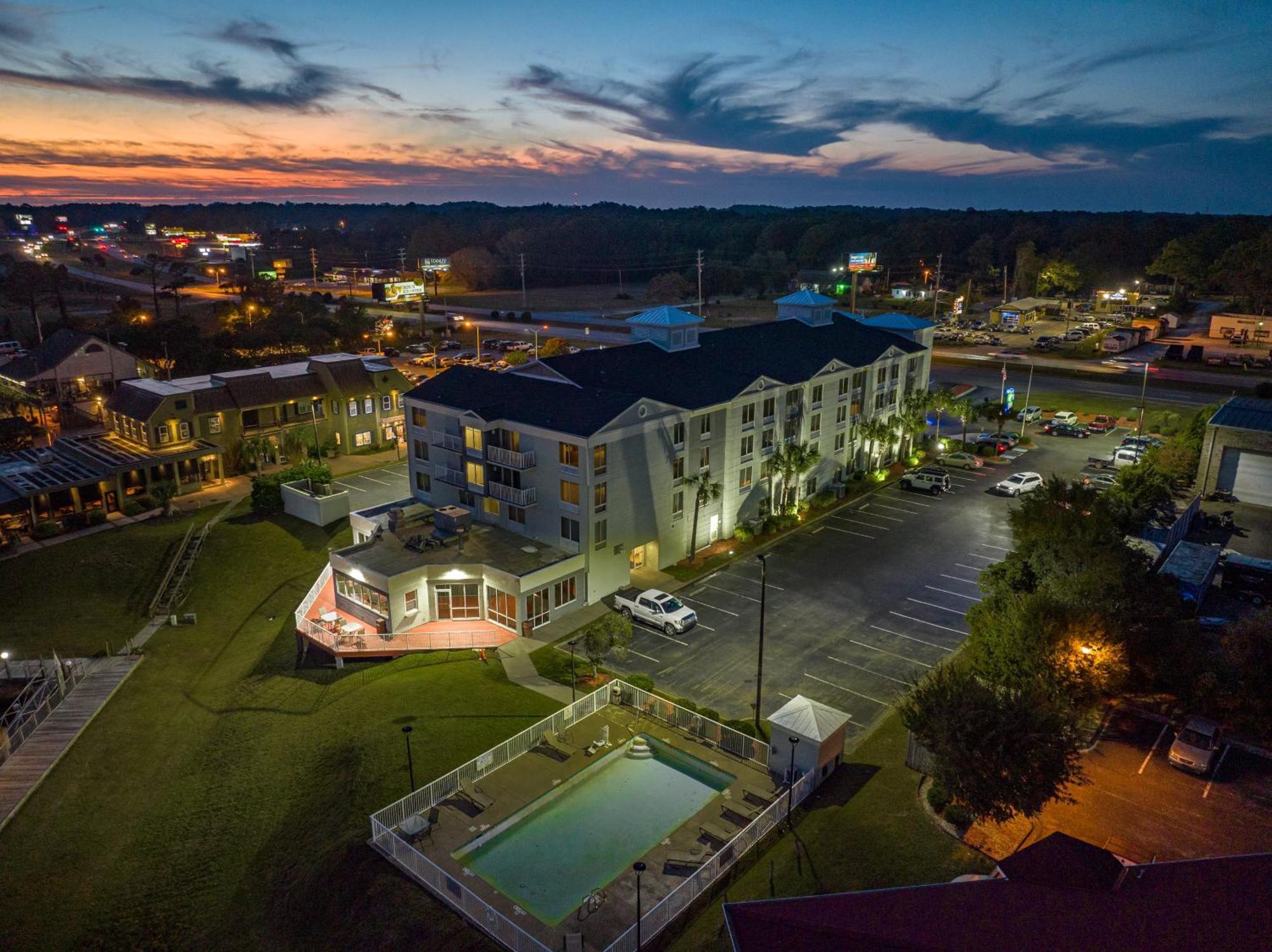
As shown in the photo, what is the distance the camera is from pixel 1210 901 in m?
17.7

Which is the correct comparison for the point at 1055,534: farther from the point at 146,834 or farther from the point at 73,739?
the point at 73,739

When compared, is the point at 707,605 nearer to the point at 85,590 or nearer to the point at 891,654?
the point at 891,654

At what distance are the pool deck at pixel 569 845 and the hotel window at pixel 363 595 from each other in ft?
47.6

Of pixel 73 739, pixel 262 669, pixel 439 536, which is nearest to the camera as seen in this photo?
pixel 73 739

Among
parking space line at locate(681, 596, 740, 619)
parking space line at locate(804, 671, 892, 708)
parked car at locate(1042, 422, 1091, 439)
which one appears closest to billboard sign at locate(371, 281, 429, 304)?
parked car at locate(1042, 422, 1091, 439)

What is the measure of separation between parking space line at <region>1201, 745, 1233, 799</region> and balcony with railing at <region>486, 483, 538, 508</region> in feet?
111

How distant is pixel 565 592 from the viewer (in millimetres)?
44469

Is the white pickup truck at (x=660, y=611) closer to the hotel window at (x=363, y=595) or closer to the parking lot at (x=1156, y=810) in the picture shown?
the hotel window at (x=363, y=595)

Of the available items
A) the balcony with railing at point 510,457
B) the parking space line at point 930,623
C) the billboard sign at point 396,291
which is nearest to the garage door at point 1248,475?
the parking space line at point 930,623

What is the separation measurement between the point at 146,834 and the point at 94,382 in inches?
2903

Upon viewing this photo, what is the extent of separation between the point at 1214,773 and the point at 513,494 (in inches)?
1396

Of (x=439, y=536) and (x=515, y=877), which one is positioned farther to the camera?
(x=439, y=536)

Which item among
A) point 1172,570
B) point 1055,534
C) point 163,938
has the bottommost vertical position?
point 163,938

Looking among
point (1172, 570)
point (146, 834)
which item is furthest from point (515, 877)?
point (1172, 570)
